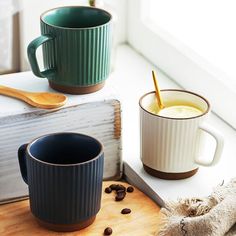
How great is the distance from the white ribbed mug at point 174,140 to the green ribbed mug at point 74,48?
78mm

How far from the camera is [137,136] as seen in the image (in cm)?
103

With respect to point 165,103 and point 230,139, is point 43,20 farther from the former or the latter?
point 230,139

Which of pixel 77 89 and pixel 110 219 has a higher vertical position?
pixel 77 89

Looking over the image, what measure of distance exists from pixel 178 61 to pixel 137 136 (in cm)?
21

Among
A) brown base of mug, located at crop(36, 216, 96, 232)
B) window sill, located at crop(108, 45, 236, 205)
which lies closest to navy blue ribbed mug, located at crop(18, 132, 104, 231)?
brown base of mug, located at crop(36, 216, 96, 232)

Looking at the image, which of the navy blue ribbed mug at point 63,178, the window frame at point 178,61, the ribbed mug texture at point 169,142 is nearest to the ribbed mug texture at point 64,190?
the navy blue ribbed mug at point 63,178

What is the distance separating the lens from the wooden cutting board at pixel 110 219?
0.82 meters

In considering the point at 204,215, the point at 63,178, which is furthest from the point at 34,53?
the point at 204,215

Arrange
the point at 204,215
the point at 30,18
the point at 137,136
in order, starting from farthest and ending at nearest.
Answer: the point at 30,18 < the point at 137,136 < the point at 204,215

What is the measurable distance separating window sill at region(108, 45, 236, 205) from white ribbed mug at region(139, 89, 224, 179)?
0.02 metres

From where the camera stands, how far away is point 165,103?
3.04ft

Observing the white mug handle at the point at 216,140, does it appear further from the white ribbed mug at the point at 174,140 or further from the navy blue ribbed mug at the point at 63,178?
the navy blue ribbed mug at the point at 63,178

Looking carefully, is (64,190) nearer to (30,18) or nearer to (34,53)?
(34,53)

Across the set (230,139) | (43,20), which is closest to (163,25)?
(230,139)
